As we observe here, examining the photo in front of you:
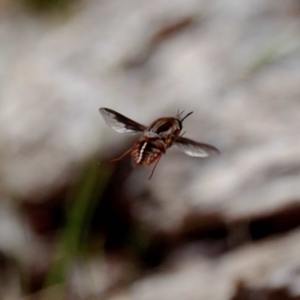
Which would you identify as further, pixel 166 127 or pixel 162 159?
pixel 162 159

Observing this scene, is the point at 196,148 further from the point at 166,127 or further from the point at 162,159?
the point at 162,159

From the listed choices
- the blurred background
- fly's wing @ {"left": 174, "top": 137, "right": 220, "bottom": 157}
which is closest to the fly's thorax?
fly's wing @ {"left": 174, "top": 137, "right": 220, "bottom": 157}

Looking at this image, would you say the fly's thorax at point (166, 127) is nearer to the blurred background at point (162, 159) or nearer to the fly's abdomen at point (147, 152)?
the fly's abdomen at point (147, 152)

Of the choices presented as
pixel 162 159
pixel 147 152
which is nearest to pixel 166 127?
pixel 147 152

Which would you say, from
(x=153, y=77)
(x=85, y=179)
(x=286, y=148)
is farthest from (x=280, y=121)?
(x=85, y=179)

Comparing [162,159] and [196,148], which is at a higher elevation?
[162,159]
